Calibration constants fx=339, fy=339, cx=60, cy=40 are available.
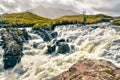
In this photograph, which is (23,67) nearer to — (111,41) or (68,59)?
(68,59)

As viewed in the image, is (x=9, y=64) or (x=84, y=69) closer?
(x=84, y=69)

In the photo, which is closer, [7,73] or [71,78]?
[71,78]

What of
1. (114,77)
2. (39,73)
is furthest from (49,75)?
(114,77)

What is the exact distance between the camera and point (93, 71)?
432 ft

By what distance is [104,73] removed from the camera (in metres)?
130

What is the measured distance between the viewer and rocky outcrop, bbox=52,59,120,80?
416ft

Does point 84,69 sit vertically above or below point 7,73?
above

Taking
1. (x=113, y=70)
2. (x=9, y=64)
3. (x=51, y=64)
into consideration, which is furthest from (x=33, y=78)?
(x=113, y=70)

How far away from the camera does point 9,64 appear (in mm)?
199875

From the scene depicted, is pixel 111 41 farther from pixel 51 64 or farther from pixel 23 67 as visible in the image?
pixel 23 67

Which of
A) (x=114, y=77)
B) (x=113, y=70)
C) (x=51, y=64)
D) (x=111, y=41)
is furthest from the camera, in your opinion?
(x=111, y=41)

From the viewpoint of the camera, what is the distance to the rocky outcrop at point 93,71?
12682cm

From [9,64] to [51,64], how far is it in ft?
99.3

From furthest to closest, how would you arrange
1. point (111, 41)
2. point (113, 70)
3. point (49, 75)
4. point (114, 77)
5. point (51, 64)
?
point (111, 41), point (51, 64), point (49, 75), point (113, 70), point (114, 77)
